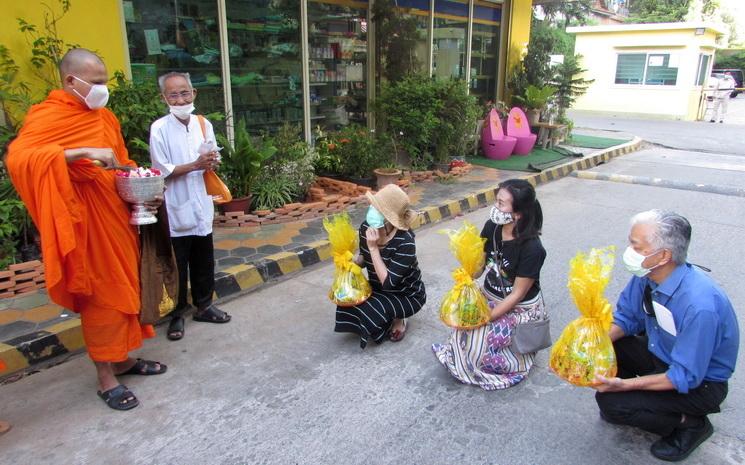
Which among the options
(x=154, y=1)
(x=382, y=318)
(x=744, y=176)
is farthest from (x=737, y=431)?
(x=744, y=176)

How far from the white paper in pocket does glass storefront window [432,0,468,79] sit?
25.6 ft

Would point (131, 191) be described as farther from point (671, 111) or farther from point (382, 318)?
point (671, 111)

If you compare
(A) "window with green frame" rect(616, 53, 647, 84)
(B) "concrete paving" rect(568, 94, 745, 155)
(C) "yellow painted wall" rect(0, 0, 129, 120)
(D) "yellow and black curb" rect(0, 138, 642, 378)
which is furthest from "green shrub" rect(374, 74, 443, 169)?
(A) "window with green frame" rect(616, 53, 647, 84)

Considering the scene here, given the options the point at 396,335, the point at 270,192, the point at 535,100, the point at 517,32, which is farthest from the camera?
the point at 517,32

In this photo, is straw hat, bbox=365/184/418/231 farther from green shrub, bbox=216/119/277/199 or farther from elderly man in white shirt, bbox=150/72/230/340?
green shrub, bbox=216/119/277/199

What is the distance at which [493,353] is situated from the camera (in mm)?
3047

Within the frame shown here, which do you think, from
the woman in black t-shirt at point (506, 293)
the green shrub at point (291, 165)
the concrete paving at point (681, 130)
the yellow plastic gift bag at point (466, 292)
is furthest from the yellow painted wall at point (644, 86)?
the yellow plastic gift bag at point (466, 292)

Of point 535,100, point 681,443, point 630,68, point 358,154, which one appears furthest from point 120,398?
point 630,68

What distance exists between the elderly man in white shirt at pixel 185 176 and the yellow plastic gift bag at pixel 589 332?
227 cm

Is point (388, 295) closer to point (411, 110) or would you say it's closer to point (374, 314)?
point (374, 314)

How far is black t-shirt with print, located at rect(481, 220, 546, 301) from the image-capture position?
2.84m

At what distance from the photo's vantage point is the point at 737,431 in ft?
8.70

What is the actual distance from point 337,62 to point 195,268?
212 inches

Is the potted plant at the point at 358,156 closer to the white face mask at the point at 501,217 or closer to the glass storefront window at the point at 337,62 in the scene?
the glass storefront window at the point at 337,62
